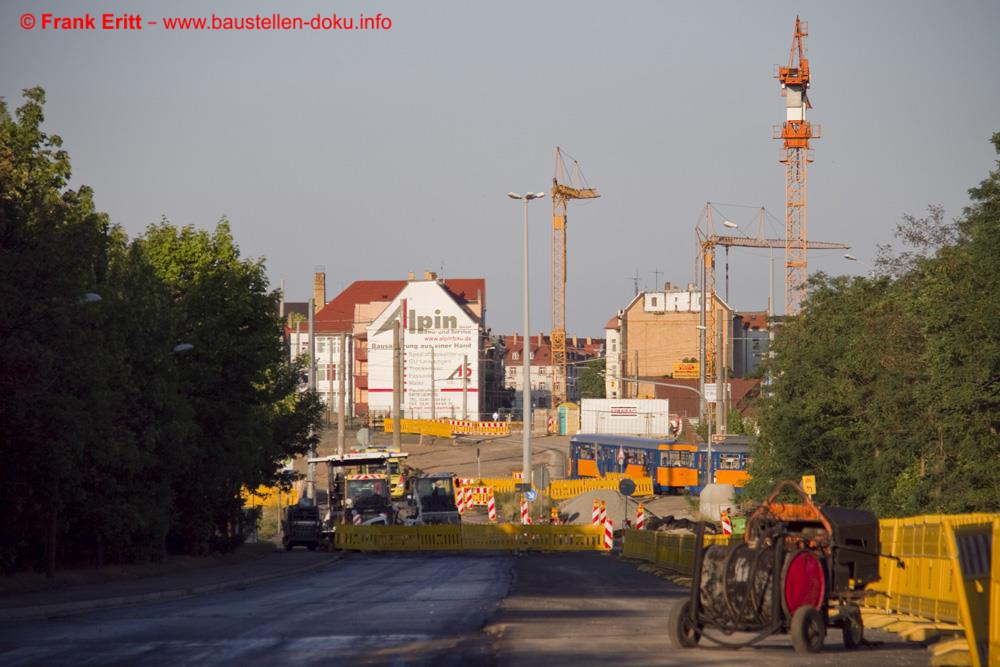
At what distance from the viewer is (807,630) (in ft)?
44.4

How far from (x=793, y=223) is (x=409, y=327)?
129ft

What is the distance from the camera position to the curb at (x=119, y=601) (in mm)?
22078

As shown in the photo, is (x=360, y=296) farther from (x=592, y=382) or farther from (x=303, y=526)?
(x=303, y=526)

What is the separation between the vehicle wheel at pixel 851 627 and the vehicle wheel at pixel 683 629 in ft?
5.17

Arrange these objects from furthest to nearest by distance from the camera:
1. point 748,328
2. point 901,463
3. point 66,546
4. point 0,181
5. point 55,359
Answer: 1. point 748,328
2. point 901,463
3. point 66,546
4. point 0,181
5. point 55,359

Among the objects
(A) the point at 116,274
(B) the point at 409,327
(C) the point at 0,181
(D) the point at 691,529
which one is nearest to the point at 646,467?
(D) the point at 691,529

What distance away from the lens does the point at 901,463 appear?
45219 millimetres

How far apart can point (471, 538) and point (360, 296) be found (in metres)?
114

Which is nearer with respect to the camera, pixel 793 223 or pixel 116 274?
pixel 116 274

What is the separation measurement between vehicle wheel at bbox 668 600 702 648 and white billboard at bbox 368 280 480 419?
122015mm

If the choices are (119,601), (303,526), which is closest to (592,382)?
(303,526)

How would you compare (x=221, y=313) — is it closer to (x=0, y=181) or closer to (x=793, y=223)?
(x=0, y=181)

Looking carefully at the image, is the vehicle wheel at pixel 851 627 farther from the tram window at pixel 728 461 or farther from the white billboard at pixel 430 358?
the white billboard at pixel 430 358

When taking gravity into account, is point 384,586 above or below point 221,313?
below
